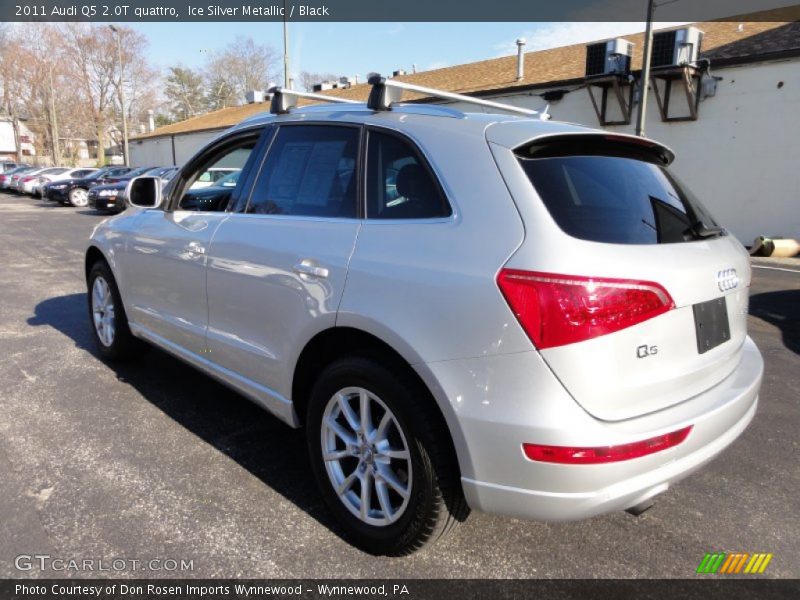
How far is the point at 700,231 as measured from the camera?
237cm

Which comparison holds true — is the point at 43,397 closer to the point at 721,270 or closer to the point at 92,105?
the point at 721,270

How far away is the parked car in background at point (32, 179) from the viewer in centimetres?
2967

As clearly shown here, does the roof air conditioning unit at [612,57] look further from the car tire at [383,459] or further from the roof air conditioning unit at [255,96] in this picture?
the car tire at [383,459]

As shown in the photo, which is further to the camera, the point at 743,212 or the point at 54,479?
the point at 743,212

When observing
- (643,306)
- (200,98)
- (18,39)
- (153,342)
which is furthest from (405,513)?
(200,98)

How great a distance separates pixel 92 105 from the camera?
57.2 m

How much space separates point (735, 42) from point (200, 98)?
69.2 metres

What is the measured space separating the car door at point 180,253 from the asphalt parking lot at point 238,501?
559 mm

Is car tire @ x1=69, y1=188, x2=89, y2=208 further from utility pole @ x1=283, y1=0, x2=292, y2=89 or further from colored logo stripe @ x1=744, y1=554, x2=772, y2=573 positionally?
colored logo stripe @ x1=744, y1=554, x2=772, y2=573

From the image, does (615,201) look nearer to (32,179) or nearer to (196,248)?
(196,248)

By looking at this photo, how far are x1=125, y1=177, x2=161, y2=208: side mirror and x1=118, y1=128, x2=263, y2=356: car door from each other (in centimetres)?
7

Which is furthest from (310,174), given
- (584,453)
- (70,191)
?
(70,191)

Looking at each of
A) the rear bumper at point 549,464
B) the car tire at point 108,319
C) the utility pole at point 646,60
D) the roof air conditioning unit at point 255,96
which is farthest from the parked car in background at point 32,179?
the rear bumper at point 549,464

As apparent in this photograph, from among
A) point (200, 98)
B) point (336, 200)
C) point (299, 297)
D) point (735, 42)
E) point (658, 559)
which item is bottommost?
point (658, 559)
